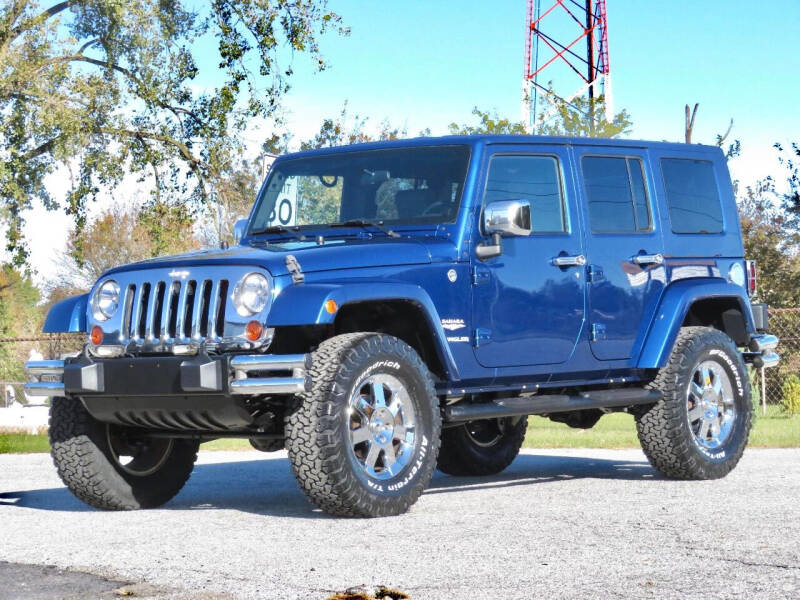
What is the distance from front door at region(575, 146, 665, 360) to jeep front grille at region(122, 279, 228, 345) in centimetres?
280

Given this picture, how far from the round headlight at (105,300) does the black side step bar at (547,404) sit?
2.08 metres

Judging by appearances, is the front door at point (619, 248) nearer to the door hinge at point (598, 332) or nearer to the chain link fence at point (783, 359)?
the door hinge at point (598, 332)

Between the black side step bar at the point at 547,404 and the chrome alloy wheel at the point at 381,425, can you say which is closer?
the chrome alloy wheel at the point at 381,425

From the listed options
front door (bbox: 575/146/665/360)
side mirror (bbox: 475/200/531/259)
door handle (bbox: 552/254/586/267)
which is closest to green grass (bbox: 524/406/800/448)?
front door (bbox: 575/146/665/360)

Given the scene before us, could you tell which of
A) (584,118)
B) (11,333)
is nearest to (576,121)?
(584,118)

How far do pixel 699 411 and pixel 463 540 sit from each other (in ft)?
11.7

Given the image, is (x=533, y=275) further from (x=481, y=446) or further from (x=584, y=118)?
(x=584, y=118)

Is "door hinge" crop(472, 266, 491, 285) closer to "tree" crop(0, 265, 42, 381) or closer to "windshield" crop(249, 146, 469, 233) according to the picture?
"windshield" crop(249, 146, 469, 233)

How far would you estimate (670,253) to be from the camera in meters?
9.38

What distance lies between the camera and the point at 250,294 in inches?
275

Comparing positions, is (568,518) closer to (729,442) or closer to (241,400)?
(241,400)

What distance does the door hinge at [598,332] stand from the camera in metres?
8.72

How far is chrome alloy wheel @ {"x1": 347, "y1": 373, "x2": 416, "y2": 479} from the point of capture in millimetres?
7086

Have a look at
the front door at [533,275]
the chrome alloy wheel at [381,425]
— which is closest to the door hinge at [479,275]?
the front door at [533,275]
